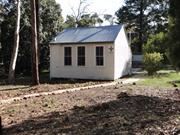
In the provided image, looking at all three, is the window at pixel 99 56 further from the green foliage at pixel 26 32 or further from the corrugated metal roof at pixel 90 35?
the green foliage at pixel 26 32

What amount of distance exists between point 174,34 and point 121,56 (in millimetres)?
18438

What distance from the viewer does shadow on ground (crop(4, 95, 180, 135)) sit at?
9.37 metres

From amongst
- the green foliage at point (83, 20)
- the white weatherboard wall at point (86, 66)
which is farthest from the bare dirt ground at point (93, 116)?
the green foliage at point (83, 20)

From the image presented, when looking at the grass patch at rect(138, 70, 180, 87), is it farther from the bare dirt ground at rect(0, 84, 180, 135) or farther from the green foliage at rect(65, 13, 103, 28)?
the green foliage at rect(65, 13, 103, 28)

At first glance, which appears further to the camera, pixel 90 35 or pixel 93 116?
pixel 90 35

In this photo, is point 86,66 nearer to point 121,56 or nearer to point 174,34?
point 121,56

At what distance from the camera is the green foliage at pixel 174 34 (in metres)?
10.2

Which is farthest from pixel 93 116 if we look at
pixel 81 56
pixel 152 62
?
pixel 152 62

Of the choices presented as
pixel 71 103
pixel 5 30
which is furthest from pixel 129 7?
pixel 71 103

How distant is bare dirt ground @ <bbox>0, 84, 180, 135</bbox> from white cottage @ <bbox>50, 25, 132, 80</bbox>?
11.2 meters

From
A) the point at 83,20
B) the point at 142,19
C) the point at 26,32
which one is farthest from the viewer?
the point at 142,19

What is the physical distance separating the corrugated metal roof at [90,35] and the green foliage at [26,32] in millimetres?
3683

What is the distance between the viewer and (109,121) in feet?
33.8

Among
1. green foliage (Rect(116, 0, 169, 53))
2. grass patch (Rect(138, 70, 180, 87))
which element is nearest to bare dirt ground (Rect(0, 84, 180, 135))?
grass patch (Rect(138, 70, 180, 87))
